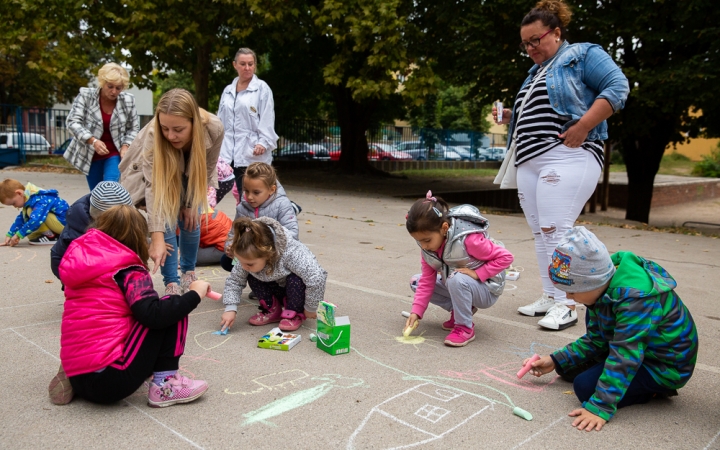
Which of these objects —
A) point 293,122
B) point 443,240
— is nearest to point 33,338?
point 443,240

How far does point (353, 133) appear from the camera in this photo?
765 inches

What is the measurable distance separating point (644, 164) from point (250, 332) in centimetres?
1195

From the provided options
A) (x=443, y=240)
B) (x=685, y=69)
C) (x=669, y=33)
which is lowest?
(x=443, y=240)

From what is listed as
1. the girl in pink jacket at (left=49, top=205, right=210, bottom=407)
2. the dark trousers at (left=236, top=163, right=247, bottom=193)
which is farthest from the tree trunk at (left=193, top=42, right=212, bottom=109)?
the girl in pink jacket at (left=49, top=205, right=210, bottom=407)

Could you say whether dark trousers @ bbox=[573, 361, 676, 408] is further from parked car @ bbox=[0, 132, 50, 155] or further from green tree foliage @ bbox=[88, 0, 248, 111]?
parked car @ bbox=[0, 132, 50, 155]

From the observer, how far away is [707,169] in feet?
100.0

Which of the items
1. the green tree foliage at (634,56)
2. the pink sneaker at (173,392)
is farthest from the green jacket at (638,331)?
the green tree foliage at (634,56)

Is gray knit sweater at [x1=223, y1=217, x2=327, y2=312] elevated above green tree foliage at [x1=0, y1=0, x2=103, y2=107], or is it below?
below

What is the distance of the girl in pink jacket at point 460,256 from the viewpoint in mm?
3436

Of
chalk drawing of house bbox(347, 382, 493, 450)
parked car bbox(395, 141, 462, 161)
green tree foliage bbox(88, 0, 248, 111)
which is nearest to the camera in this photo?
chalk drawing of house bbox(347, 382, 493, 450)

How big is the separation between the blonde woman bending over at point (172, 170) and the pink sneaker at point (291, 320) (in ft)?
2.58

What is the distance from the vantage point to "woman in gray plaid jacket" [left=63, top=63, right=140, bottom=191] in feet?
17.8

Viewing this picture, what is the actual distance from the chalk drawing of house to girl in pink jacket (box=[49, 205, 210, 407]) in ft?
2.84

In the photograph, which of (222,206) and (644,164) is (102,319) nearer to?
(222,206)
